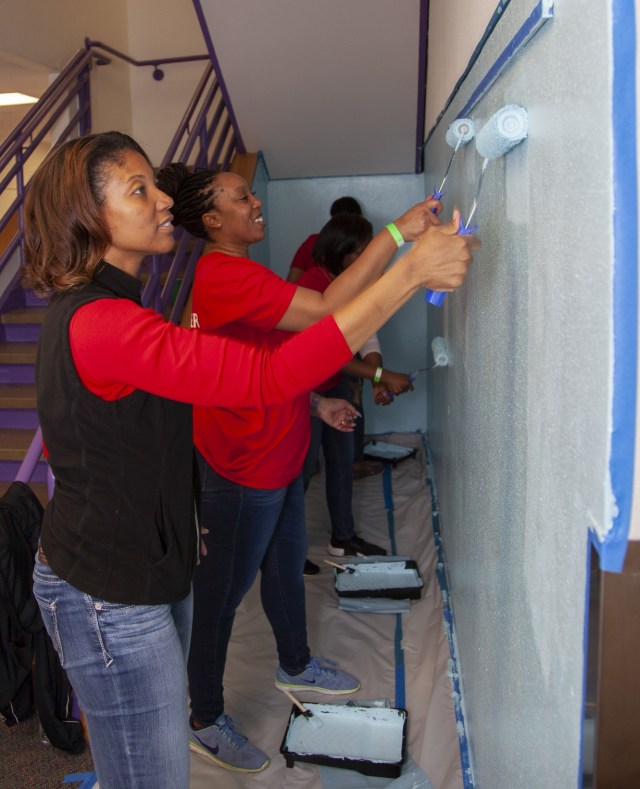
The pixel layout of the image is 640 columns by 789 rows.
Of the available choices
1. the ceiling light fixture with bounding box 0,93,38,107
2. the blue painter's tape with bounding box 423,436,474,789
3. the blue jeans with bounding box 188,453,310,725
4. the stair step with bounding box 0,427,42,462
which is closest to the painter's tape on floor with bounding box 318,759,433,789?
the blue painter's tape with bounding box 423,436,474,789

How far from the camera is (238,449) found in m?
1.80

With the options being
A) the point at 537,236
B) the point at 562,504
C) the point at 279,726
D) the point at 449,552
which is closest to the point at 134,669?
the point at 562,504

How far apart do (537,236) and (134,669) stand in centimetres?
91

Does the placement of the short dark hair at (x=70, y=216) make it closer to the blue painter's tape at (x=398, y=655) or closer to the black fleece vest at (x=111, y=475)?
the black fleece vest at (x=111, y=475)

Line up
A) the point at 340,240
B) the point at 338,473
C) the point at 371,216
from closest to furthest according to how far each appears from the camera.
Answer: the point at 340,240 < the point at 338,473 < the point at 371,216

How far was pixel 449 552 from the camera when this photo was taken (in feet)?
8.53

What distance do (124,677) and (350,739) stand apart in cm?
101

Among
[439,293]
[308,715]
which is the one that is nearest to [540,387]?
[439,293]

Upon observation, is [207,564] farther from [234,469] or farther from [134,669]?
[134,669]

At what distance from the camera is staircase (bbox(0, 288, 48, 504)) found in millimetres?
3178

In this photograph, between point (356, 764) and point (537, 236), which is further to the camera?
point (356, 764)

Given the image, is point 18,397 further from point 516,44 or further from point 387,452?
point 516,44

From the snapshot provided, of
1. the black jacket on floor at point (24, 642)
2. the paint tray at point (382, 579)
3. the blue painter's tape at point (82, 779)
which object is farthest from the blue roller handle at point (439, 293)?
the paint tray at point (382, 579)

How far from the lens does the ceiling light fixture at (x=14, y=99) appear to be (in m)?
5.18
